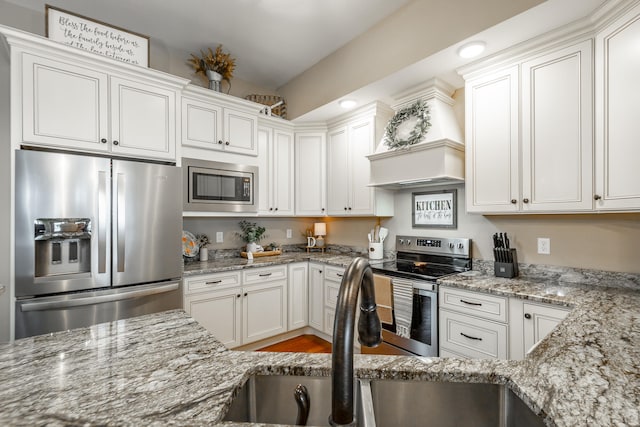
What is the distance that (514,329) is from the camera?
1.83 metres

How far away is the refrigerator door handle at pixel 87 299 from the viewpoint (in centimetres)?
182

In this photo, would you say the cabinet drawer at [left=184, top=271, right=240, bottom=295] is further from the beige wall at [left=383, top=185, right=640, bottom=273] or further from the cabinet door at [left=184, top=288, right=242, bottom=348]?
the beige wall at [left=383, top=185, right=640, bottom=273]

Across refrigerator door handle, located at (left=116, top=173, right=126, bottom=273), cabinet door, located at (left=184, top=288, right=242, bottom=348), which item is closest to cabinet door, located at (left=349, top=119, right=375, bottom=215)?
cabinet door, located at (left=184, top=288, right=242, bottom=348)

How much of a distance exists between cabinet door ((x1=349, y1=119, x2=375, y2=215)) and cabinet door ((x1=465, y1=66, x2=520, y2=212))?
0.98 metres

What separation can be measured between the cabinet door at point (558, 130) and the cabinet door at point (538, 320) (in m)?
0.65

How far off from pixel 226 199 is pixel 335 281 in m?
1.37

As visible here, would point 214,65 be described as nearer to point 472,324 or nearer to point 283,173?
point 283,173

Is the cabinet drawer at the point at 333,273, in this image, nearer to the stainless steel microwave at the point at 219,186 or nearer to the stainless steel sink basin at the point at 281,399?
the stainless steel microwave at the point at 219,186

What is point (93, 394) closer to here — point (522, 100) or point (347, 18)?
point (522, 100)

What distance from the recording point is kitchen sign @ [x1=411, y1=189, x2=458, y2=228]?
2.73 metres

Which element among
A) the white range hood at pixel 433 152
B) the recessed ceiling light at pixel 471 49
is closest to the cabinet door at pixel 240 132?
the white range hood at pixel 433 152

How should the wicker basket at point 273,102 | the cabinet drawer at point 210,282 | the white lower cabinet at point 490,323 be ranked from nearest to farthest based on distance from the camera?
1. the white lower cabinet at point 490,323
2. the cabinet drawer at point 210,282
3. the wicker basket at point 273,102

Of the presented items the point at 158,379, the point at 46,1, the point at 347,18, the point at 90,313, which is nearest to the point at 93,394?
the point at 158,379

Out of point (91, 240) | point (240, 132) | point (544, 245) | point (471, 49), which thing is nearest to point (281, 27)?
point (240, 132)
